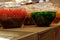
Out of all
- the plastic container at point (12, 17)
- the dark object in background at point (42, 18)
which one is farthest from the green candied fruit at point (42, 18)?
the plastic container at point (12, 17)

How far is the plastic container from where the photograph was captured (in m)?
0.87

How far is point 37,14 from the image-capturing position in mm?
1023

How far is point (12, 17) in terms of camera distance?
0.88 metres

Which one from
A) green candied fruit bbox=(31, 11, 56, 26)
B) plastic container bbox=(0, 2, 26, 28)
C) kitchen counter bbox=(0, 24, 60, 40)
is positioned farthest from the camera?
green candied fruit bbox=(31, 11, 56, 26)

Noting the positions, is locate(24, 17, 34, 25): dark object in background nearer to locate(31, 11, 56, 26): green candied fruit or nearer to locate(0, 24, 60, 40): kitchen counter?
locate(31, 11, 56, 26): green candied fruit

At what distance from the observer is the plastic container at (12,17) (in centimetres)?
87

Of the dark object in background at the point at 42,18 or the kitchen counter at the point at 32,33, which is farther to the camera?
the dark object in background at the point at 42,18

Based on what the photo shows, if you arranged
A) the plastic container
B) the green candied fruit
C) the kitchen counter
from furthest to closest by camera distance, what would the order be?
the green candied fruit, the plastic container, the kitchen counter

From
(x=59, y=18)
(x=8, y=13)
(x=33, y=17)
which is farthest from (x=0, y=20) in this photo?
(x=59, y=18)

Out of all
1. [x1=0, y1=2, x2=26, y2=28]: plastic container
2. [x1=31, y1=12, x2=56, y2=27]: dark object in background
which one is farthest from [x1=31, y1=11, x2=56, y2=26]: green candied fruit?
[x1=0, y1=2, x2=26, y2=28]: plastic container

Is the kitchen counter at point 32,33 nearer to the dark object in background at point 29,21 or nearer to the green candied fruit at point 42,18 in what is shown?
the green candied fruit at point 42,18

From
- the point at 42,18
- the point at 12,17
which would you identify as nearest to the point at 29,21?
the point at 42,18

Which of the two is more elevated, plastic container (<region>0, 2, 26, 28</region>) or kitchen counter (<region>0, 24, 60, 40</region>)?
plastic container (<region>0, 2, 26, 28</region>)

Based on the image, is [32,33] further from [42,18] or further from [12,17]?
[42,18]
